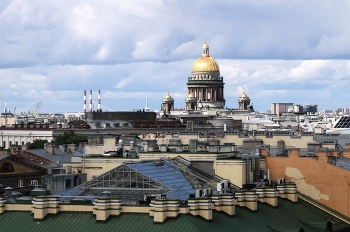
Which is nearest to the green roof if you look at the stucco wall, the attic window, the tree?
the stucco wall

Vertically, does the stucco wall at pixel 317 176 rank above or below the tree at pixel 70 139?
below

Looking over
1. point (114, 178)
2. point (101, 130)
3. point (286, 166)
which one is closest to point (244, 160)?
point (286, 166)

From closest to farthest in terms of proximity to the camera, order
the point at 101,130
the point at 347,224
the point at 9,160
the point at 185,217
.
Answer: the point at 185,217 < the point at 347,224 < the point at 9,160 < the point at 101,130

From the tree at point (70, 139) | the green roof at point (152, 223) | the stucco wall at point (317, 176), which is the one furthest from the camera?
the tree at point (70, 139)

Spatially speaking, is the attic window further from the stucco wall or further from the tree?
the tree

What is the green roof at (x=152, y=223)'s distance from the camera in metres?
34.8

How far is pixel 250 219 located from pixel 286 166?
14.1 meters

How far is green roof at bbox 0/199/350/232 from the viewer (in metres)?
34.8

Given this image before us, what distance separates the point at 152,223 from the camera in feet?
115

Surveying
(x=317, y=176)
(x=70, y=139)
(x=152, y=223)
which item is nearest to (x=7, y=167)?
(x=317, y=176)

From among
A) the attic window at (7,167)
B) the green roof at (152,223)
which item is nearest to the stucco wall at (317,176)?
the green roof at (152,223)

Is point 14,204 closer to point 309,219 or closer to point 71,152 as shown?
point 309,219

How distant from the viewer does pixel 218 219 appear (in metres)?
36.3

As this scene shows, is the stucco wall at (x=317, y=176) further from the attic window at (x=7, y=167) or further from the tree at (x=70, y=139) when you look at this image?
the tree at (x=70, y=139)
